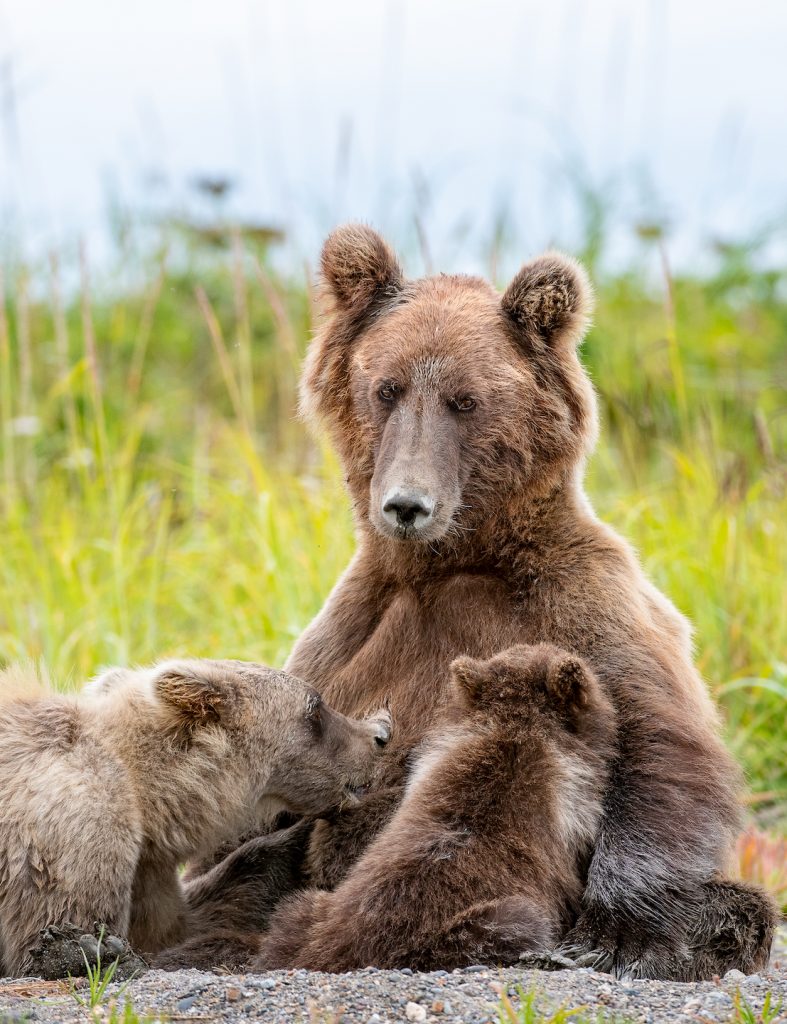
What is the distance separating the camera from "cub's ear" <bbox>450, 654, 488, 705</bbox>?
416cm

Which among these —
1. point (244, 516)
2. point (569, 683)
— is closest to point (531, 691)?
point (569, 683)

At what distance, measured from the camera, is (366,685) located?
16.0ft

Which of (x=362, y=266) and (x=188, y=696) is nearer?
(x=188, y=696)

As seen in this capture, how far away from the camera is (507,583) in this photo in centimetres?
470

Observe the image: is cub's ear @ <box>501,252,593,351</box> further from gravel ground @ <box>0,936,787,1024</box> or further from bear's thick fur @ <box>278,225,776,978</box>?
gravel ground @ <box>0,936,787,1024</box>

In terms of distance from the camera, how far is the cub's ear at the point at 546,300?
4.88m

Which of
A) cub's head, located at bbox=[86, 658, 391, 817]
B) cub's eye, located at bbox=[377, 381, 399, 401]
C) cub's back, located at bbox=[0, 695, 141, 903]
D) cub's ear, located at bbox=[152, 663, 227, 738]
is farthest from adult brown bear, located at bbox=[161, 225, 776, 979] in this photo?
cub's back, located at bbox=[0, 695, 141, 903]

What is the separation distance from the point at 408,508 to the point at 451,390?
0.52 metres

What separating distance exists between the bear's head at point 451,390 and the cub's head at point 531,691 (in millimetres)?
521

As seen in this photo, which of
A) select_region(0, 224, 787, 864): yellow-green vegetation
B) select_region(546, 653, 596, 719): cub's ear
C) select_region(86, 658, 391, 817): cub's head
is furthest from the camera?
select_region(0, 224, 787, 864): yellow-green vegetation

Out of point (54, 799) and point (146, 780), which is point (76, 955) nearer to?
point (54, 799)

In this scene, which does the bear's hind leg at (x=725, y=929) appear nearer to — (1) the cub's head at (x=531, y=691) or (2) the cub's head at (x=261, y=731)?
(1) the cub's head at (x=531, y=691)

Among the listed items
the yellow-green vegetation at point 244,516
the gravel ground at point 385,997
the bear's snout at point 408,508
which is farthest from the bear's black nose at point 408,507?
the yellow-green vegetation at point 244,516

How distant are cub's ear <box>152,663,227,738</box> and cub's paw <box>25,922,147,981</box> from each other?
2.38 ft
